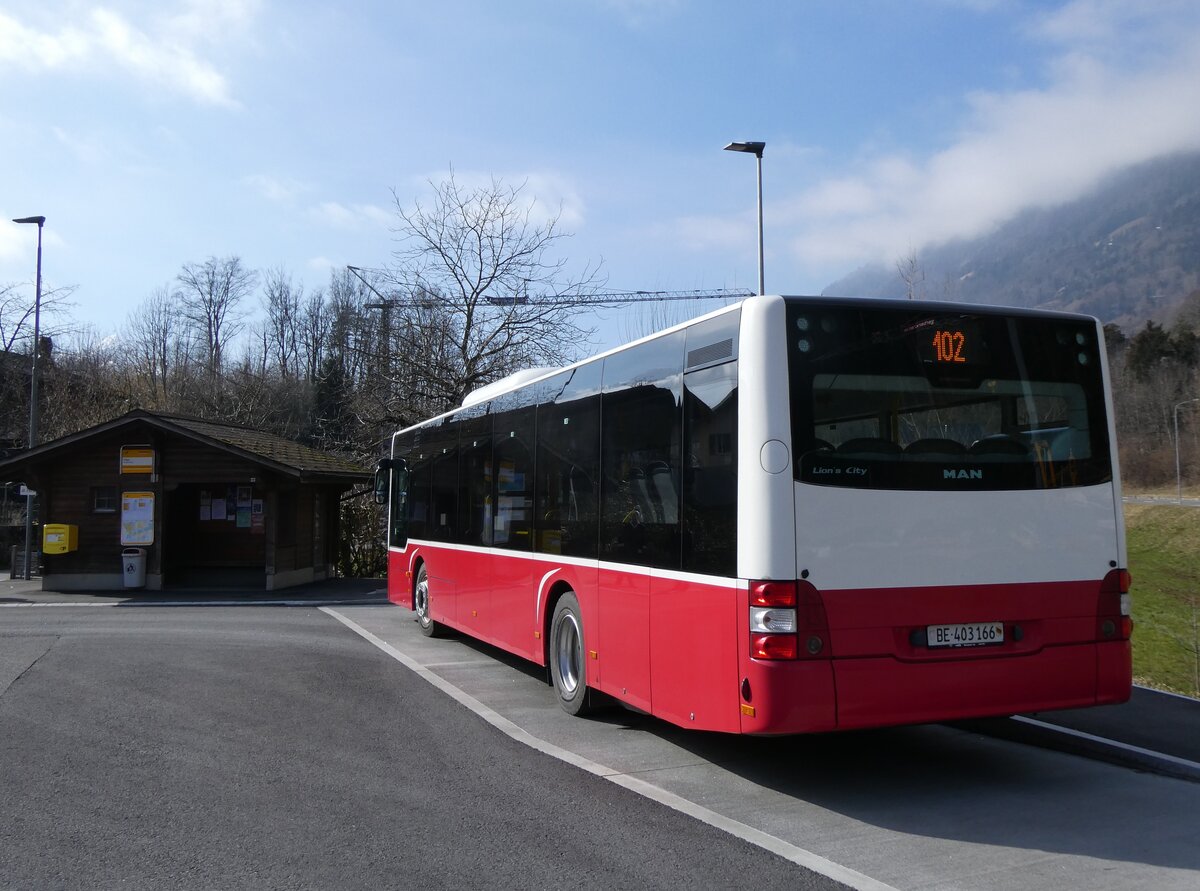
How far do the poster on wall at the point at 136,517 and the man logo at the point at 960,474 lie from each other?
20737mm

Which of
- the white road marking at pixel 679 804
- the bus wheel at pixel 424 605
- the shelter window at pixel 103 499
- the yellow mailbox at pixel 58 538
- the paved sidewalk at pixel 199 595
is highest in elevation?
the shelter window at pixel 103 499

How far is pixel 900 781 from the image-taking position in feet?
22.6

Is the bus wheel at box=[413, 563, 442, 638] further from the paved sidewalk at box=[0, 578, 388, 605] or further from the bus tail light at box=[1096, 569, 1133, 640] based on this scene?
the bus tail light at box=[1096, 569, 1133, 640]

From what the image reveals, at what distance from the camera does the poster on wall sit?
23141mm

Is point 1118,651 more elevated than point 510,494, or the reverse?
point 510,494

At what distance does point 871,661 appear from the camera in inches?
238

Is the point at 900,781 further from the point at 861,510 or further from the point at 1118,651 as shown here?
the point at 861,510

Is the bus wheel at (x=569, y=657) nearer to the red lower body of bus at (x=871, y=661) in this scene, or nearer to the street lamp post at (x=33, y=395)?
the red lower body of bus at (x=871, y=661)

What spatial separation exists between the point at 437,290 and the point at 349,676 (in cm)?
1908

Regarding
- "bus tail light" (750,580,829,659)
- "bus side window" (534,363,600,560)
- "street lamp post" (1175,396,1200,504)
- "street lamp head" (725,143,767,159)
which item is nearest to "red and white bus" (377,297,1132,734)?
"bus tail light" (750,580,829,659)

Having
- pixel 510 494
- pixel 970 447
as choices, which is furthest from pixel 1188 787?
pixel 510 494

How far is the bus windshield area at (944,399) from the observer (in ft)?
20.2

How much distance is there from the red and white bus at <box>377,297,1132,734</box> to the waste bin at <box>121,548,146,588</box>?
62.0 feet

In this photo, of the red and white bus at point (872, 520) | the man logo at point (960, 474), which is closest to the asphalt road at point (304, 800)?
the red and white bus at point (872, 520)
